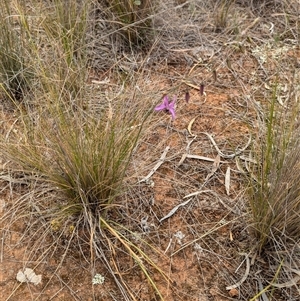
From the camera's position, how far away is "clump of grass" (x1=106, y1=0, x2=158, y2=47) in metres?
2.21

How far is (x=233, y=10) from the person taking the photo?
255 centimetres

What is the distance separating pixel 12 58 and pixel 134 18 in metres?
0.63

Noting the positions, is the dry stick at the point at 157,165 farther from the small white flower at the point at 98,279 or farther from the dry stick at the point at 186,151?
the small white flower at the point at 98,279

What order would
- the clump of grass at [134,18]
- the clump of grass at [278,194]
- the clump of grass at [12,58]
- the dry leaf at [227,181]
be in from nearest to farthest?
the clump of grass at [278,194] → the dry leaf at [227,181] → the clump of grass at [12,58] → the clump of grass at [134,18]

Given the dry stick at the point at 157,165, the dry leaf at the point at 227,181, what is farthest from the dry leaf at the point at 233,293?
the dry stick at the point at 157,165

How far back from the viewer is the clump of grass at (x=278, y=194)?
4.50 feet

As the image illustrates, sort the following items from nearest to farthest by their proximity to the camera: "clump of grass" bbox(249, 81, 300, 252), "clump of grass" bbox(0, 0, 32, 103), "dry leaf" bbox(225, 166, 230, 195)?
"clump of grass" bbox(249, 81, 300, 252) < "dry leaf" bbox(225, 166, 230, 195) < "clump of grass" bbox(0, 0, 32, 103)

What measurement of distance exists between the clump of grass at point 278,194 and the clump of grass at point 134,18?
102cm

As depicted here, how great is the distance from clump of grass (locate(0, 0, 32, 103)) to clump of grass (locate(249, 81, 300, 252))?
1.03 m

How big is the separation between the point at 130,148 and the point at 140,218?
24cm

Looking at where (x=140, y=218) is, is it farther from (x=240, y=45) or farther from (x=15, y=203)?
(x=240, y=45)

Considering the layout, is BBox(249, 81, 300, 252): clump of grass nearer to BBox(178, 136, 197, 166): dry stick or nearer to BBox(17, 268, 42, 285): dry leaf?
BBox(178, 136, 197, 166): dry stick

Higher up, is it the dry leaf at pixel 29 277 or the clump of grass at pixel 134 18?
the clump of grass at pixel 134 18

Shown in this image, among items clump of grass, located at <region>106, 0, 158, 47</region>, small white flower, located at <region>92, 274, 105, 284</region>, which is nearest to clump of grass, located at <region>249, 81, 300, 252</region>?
small white flower, located at <region>92, 274, 105, 284</region>
